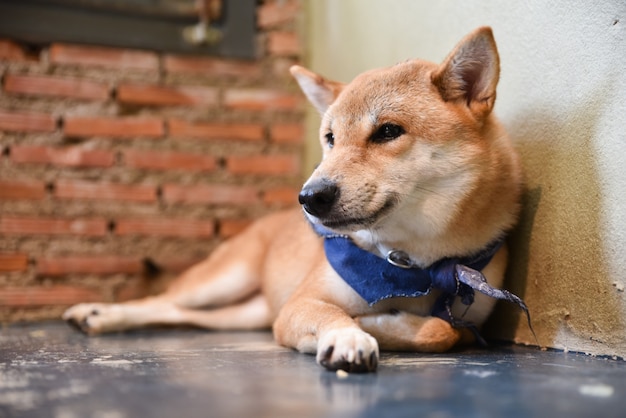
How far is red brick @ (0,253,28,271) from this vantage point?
2877 mm

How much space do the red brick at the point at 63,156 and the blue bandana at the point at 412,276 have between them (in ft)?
5.80

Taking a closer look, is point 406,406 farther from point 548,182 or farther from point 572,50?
point 572,50

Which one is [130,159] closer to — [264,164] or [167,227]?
[167,227]

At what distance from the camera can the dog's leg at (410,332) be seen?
5.36 ft

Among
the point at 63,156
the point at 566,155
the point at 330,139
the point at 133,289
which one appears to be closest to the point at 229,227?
the point at 133,289

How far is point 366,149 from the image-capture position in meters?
1.68

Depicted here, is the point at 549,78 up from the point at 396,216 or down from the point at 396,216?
up

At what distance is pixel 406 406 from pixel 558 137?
39.5 inches

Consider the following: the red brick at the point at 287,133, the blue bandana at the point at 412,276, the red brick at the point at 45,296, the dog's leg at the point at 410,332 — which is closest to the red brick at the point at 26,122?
the red brick at the point at 45,296

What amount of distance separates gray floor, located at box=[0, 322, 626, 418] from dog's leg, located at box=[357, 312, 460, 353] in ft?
0.15

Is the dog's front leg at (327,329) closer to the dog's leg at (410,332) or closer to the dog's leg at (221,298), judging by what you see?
the dog's leg at (410,332)

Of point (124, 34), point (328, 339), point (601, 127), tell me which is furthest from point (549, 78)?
point (124, 34)

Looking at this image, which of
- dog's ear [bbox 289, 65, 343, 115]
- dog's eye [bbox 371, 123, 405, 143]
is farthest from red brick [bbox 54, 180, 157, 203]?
dog's eye [bbox 371, 123, 405, 143]

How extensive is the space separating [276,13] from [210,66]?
1.53 feet
